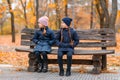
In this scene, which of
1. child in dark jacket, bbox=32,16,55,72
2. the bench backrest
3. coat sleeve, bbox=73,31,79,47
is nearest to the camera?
coat sleeve, bbox=73,31,79,47

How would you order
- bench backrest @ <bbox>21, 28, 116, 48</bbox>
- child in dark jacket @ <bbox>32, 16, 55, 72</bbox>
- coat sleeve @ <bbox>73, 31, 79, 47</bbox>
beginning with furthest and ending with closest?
bench backrest @ <bbox>21, 28, 116, 48</bbox>, child in dark jacket @ <bbox>32, 16, 55, 72</bbox>, coat sleeve @ <bbox>73, 31, 79, 47</bbox>

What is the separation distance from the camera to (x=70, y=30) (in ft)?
35.7

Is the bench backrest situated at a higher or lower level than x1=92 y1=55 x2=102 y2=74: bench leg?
higher

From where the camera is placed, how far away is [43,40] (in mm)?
11312

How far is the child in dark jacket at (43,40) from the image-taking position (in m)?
11.1

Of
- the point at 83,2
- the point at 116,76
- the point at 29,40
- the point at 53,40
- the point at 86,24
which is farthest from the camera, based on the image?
the point at 86,24

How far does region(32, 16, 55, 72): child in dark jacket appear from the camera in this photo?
1112 centimetres

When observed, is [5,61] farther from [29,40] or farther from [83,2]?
[83,2]

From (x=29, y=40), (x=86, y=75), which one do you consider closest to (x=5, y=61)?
(x=29, y=40)

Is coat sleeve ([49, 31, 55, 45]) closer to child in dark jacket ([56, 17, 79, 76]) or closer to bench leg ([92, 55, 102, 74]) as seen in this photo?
child in dark jacket ([56, 17, 79, 76])

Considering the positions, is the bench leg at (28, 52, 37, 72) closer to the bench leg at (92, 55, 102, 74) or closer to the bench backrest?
the bench backrest

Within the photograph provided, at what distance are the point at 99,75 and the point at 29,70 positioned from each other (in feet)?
6.78

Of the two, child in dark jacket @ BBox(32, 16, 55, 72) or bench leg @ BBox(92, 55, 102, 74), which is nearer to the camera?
bench leg @ BBox(92, 55, 102, 74)

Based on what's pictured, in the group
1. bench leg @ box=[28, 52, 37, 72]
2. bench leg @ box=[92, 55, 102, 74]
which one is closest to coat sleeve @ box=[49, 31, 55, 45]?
bench leg @ box=[28, 52, 37, 72]
